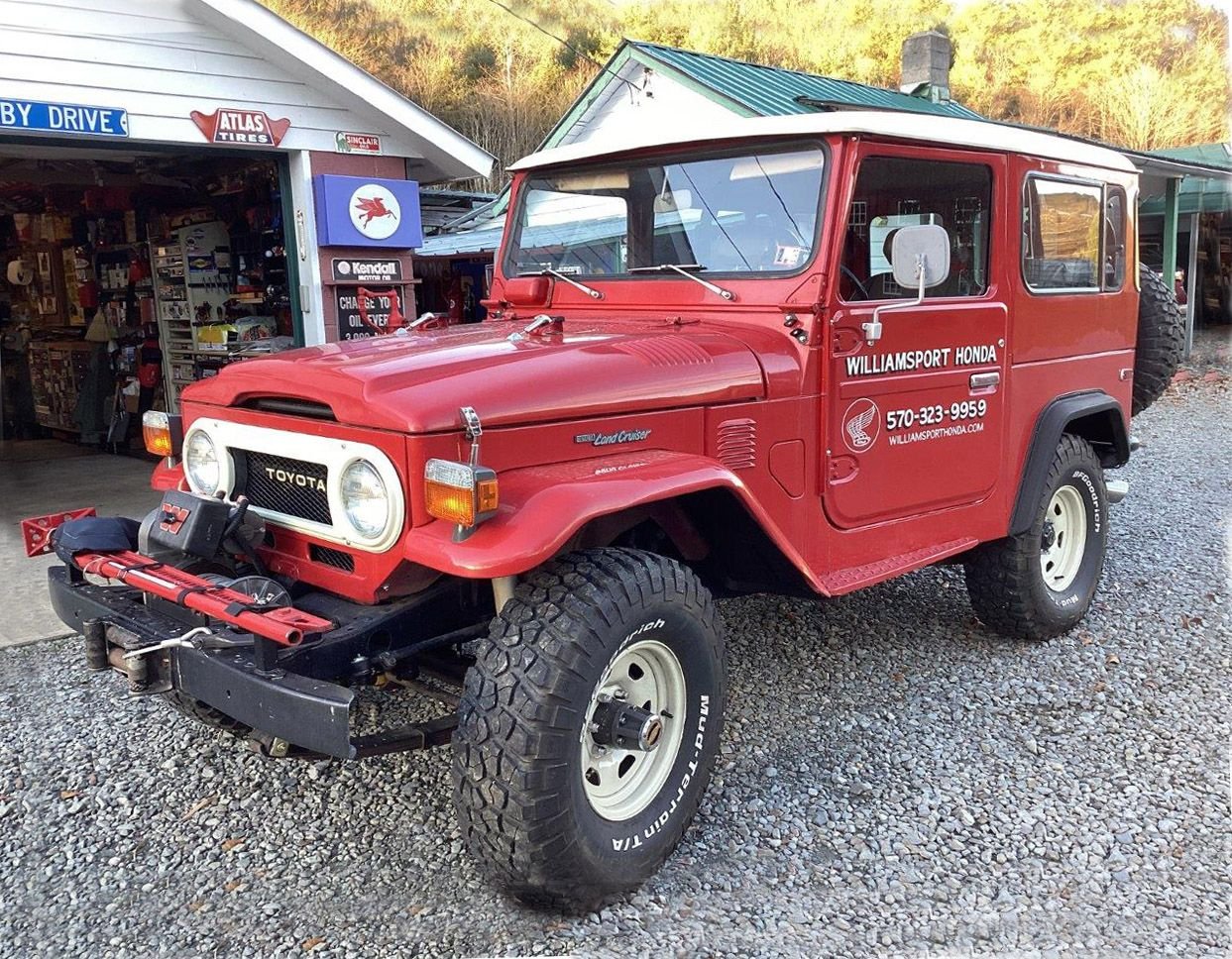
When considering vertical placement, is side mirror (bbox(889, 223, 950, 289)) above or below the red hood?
above

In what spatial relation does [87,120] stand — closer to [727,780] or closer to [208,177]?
[208,177]

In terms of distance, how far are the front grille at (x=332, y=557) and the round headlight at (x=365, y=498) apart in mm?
148

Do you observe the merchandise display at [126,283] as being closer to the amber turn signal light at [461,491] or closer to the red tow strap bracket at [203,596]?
the red tow strap bracket at [203,596]

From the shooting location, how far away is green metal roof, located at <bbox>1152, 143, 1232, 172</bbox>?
1807 centimetres

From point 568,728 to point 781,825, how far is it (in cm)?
102

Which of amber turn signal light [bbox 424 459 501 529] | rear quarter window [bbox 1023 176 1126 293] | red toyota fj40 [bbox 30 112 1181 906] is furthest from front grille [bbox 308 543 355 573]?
rear quarter window [bbox 1023 176 1126 293]

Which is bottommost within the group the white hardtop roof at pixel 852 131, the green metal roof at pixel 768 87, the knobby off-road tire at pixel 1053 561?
the knobby off-road tire at pixel 1053 561

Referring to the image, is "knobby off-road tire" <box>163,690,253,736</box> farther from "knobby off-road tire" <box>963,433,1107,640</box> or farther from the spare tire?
the spare tire

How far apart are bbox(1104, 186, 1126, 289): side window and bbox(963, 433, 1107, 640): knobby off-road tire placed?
2.61 feet

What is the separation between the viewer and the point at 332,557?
9.61 feet

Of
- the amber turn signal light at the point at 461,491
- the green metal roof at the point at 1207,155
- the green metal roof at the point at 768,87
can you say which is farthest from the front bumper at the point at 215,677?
the green metal roof at the point at 1207,155

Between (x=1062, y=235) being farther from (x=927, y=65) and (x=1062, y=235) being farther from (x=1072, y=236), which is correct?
(x=927, y=65)

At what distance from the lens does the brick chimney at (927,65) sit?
14781 mm

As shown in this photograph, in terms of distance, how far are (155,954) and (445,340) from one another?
1931 millimetres
